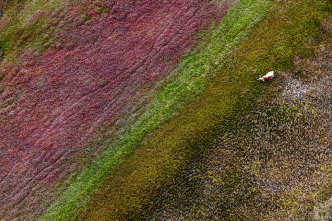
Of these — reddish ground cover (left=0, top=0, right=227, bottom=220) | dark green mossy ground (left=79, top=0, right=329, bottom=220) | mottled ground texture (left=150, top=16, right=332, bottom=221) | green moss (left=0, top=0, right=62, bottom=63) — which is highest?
green moss (left=0, top=0, right=62, bottom=63)

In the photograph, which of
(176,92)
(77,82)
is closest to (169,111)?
(176,92)

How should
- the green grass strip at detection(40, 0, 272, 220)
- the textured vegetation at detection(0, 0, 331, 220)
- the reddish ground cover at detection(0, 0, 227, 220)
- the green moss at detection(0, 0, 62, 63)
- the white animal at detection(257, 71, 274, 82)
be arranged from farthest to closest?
the green moss at detection(0, 0, 62, 63) → the reddish ground cover at detection(0, 0, 227, 220) → the white animal at detection(257, 71, 274, 82) → the green grass strip at detection(40, 0, 272, 220) → the textured vegetation at detection(0, 0, 331, 220)

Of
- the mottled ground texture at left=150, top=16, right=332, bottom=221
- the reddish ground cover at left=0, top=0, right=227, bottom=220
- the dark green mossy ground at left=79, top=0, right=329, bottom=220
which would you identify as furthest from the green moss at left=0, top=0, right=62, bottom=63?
the mottled ground texture at left=150, top=16, right=332, bottom=221

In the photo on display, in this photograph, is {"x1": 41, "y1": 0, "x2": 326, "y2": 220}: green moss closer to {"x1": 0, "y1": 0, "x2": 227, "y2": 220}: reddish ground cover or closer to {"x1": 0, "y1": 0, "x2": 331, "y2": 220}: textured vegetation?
{"x1": 0, "y1": 0, "x2": 331, "y2": 220}: textured vegetation

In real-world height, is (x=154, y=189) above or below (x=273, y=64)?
below

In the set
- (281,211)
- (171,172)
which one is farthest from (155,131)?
(281,211)

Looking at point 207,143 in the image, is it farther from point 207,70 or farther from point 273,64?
point 273,64

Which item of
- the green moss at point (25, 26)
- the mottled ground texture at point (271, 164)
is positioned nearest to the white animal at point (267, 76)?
the mottled ground texture at point (271, 164)
